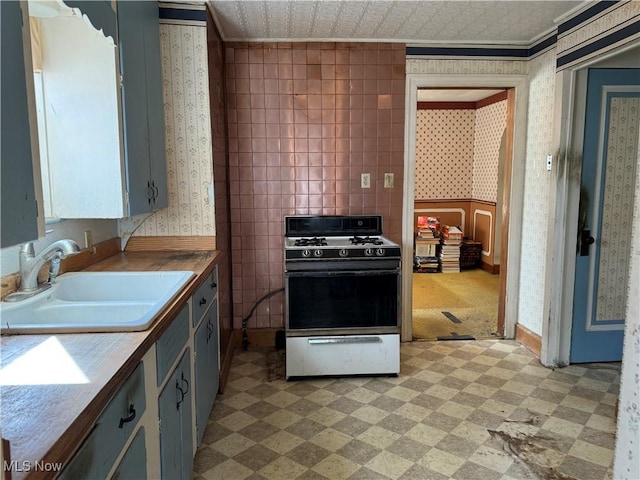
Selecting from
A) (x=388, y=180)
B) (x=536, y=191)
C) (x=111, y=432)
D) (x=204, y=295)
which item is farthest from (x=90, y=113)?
(x=536, y=191)

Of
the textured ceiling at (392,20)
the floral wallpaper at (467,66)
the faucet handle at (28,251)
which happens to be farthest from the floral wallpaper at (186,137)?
the floral wallpaper at (467,66)

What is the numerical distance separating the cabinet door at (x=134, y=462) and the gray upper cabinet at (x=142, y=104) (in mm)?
1122

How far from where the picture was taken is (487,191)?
620 centimetres

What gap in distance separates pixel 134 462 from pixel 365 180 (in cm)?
269

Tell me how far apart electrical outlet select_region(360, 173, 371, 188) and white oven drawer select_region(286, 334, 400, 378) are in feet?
3.95

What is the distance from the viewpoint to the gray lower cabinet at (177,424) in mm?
1450

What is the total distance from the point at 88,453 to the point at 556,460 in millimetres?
2102

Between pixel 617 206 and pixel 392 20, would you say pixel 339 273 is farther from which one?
pixel 617 206

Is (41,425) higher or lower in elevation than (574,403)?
higher

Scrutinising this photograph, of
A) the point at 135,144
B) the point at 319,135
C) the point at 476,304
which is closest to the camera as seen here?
the point at 135,144

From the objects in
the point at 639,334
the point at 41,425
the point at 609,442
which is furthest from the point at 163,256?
the point at 609,442

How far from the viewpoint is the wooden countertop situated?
756mm

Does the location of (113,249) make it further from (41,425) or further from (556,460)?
(556,460)

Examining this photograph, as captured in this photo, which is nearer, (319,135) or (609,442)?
(609,442)
